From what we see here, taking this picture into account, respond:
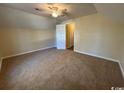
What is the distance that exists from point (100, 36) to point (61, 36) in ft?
8.74

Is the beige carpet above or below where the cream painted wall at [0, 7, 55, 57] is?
below

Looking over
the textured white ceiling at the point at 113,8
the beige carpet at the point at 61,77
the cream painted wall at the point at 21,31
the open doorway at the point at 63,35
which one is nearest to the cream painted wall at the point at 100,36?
the beige carpet at the point at 61,77

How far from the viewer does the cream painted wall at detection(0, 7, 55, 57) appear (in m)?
4.07

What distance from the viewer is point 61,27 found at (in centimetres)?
633

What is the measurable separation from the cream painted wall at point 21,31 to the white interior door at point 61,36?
0.50 meters

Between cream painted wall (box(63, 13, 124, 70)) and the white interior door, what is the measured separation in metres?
0.98

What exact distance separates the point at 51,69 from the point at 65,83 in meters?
0.97

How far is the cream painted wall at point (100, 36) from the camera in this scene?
3.89 metres

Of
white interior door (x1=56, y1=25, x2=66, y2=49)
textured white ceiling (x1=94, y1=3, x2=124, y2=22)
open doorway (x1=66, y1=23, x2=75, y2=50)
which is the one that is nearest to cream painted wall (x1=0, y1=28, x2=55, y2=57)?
white interior door (x1=56, y1=25, x2=66, y2=49)

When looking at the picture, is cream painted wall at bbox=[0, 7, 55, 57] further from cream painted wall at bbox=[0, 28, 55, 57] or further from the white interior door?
the white interior door

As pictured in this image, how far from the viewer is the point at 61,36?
6500mm

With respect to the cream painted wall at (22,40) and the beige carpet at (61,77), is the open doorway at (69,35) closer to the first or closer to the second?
the cream painted wall at (22,40)

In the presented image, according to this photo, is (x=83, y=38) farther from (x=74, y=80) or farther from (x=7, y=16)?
(x=7, y=16)

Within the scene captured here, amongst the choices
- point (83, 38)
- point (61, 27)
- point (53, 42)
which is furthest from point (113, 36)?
point (53, 42)
